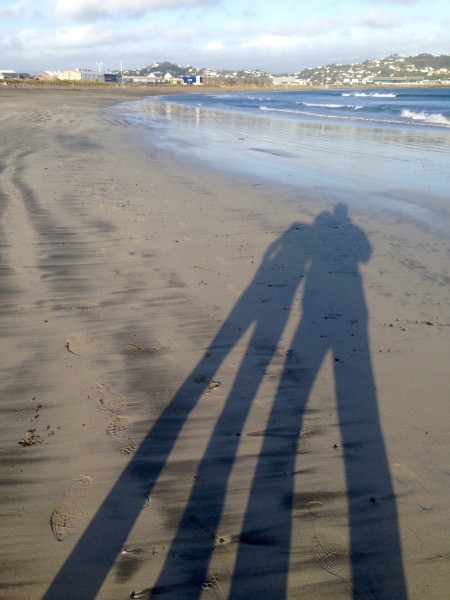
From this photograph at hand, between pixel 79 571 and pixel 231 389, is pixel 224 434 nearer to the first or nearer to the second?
pixel 231 389

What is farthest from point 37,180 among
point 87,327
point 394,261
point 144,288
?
point 394,261

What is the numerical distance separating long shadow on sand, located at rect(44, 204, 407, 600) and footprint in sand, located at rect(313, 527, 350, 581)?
0.02 meters

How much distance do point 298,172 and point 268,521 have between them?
11329 mm

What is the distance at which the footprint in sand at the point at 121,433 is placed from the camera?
2934mm

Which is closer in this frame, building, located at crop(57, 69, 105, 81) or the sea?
the sea

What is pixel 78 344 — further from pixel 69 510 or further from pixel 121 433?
pixel 69 510

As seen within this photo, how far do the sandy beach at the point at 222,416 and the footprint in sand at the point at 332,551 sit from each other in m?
0.01

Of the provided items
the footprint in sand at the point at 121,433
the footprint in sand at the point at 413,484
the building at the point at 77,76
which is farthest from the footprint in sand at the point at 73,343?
the building at the point at 77,76

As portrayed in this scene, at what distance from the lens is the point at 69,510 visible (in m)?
2.49

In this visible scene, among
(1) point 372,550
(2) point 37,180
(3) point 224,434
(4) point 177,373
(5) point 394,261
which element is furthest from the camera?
(2) point 37,180

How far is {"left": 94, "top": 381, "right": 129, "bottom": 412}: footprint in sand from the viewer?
3.31 m

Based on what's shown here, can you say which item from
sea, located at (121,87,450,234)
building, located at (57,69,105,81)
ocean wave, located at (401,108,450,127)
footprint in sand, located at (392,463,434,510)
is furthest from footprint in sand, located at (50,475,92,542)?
building, located at (57,69,105,81)

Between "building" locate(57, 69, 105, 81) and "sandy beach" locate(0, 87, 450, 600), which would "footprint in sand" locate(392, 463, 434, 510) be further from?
"building" locate(57, 69, 105, 81)

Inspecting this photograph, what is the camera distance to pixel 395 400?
3.50 metres
